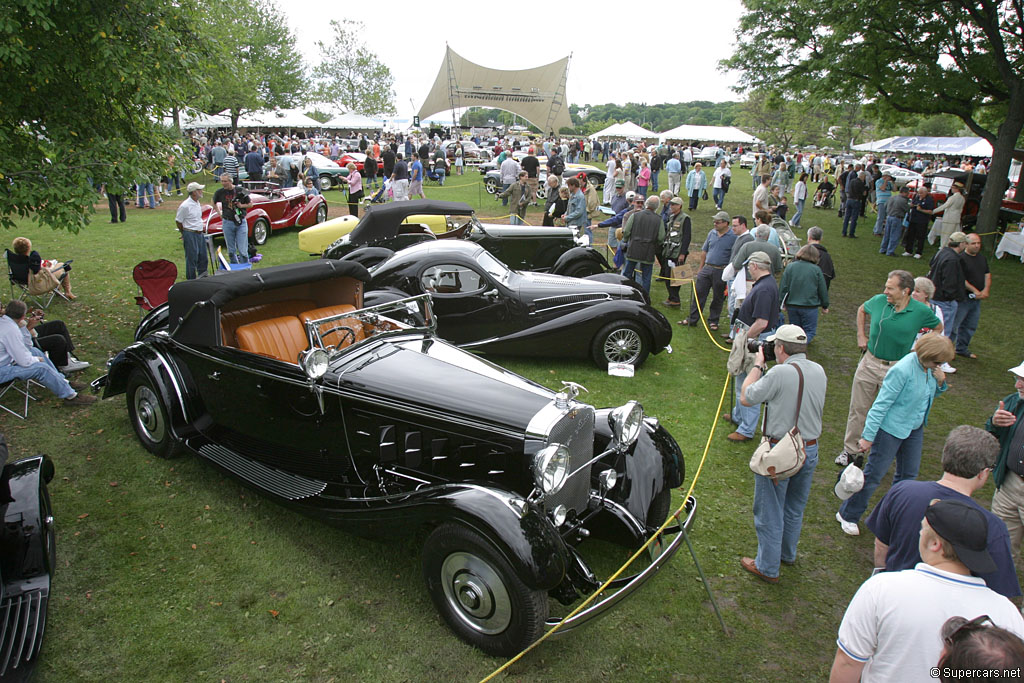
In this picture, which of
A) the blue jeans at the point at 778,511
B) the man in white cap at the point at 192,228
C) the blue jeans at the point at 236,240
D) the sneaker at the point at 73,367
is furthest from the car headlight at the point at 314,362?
the blue jeans at the point at 236,240

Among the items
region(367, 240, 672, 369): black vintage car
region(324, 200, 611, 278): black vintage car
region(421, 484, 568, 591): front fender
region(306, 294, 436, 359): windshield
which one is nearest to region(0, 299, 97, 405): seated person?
region(306, 294, 436, 359): windshield

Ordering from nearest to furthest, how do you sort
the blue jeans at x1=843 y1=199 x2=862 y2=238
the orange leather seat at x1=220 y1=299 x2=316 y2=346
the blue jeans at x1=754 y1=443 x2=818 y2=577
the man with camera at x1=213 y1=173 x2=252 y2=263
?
the blue jeans at x1=754 y1=443 x2=818 y2=577, the orange leather seat at x1=220 y1=299 x2=316 y2=346, the man with camera at x1=213 y1=173 x2=252 y2=263, the blue jeans at x1=843 y1=199 x2=862 y2=238

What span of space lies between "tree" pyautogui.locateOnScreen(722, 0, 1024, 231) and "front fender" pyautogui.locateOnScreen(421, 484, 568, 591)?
15835 millimetres

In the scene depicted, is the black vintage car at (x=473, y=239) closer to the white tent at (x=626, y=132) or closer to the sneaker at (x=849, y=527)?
the sneaker at (x=849, y=527)

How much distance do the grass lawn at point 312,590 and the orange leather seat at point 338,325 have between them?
0.95 meters

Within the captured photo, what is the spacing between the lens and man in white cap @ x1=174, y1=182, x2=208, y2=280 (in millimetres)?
10297

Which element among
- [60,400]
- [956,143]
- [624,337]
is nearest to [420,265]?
[624,337]

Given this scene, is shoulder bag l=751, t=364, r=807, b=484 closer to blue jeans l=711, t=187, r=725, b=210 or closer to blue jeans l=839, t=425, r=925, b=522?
blue jeans l=839, t=425, r=925, b=522

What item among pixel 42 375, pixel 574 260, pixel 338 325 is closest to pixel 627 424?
pixel 338 325

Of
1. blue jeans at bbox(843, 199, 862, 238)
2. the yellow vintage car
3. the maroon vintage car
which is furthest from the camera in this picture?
blue jeans at bbox(843, 199, 862, 238)

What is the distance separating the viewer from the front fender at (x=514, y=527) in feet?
10.9

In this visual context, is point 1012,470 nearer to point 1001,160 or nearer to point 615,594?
point 615,594

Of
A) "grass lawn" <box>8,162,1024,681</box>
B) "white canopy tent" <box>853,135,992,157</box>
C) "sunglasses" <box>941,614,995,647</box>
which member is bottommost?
"grass lawn" <box>8,162,1024,681</box>

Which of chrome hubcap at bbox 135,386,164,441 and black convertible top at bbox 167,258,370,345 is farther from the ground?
black convertible top at bbox 167,258,370,345
